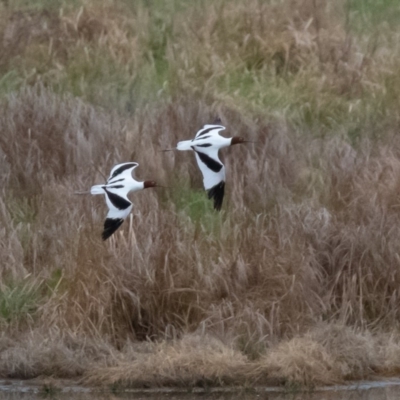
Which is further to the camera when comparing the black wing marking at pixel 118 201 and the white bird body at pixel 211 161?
the white bird body at pixel 211 161

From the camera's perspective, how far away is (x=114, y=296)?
9.71 metres

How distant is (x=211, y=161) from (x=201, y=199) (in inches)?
79.8

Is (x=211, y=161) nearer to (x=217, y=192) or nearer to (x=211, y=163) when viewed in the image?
(x=211, y=163)

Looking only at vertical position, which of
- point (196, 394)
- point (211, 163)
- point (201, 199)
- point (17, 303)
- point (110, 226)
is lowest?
point (196, 394)

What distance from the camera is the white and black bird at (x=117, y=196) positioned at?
8805 mm

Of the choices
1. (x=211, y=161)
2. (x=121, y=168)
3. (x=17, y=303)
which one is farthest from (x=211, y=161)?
(x=17, y=303)

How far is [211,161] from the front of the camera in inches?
365

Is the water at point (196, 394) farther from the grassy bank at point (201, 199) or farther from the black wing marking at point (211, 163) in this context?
the black wing marking at point (211, 163)

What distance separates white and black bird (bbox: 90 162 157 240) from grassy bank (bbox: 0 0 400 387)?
778 millimetres

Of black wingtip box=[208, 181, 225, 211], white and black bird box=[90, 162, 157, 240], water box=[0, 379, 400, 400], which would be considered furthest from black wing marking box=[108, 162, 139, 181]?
water box=[0, 379, 400, 400]

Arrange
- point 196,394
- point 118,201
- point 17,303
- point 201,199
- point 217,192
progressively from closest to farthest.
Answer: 1. point 118,201
2. point 217,192
3. point 196,394
4. point 17,303
5. point 201,199

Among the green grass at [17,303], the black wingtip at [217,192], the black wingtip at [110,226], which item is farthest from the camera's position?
the green grass at [17,303]

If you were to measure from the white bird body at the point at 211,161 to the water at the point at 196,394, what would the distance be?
3.65ft

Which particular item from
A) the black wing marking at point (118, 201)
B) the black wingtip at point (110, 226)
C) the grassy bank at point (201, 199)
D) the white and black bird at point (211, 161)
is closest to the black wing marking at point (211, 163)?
the white and black bird at point (211, 161)
